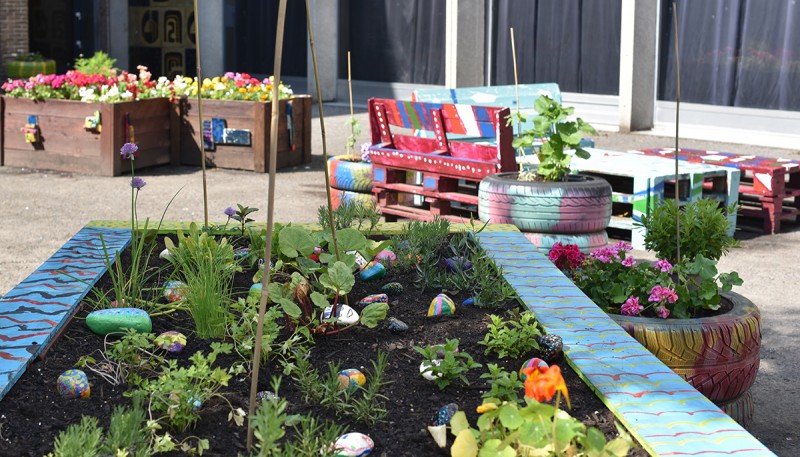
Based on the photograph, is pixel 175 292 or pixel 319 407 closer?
pixel 319 407

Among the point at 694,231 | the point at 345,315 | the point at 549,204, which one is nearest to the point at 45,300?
the point at 345,315

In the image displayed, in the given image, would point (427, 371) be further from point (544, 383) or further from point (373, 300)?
point (544, 383)

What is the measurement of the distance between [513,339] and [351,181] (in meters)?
5.05

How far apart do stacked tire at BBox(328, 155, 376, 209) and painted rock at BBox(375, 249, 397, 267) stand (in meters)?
3.74

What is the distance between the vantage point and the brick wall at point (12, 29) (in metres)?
17.4

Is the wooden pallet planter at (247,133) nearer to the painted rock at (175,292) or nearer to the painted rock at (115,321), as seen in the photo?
the painted rock at (175,292)

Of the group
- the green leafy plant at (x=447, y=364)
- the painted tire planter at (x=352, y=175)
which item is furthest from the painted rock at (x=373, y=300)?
the painted tire planter at (x=352, y=175)

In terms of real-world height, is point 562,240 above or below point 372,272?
below

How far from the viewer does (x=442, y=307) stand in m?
3.46

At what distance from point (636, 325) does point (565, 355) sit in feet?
2.11

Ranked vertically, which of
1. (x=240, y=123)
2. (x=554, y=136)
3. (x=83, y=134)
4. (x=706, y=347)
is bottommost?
(x=706, y=347)

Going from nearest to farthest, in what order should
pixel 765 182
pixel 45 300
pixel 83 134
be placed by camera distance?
1. pixel 45 300
2. pixel 765 182
3. pixel 83 134

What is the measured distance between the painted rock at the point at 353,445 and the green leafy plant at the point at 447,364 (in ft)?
1.42

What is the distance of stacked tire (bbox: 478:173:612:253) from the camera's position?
571 cm
